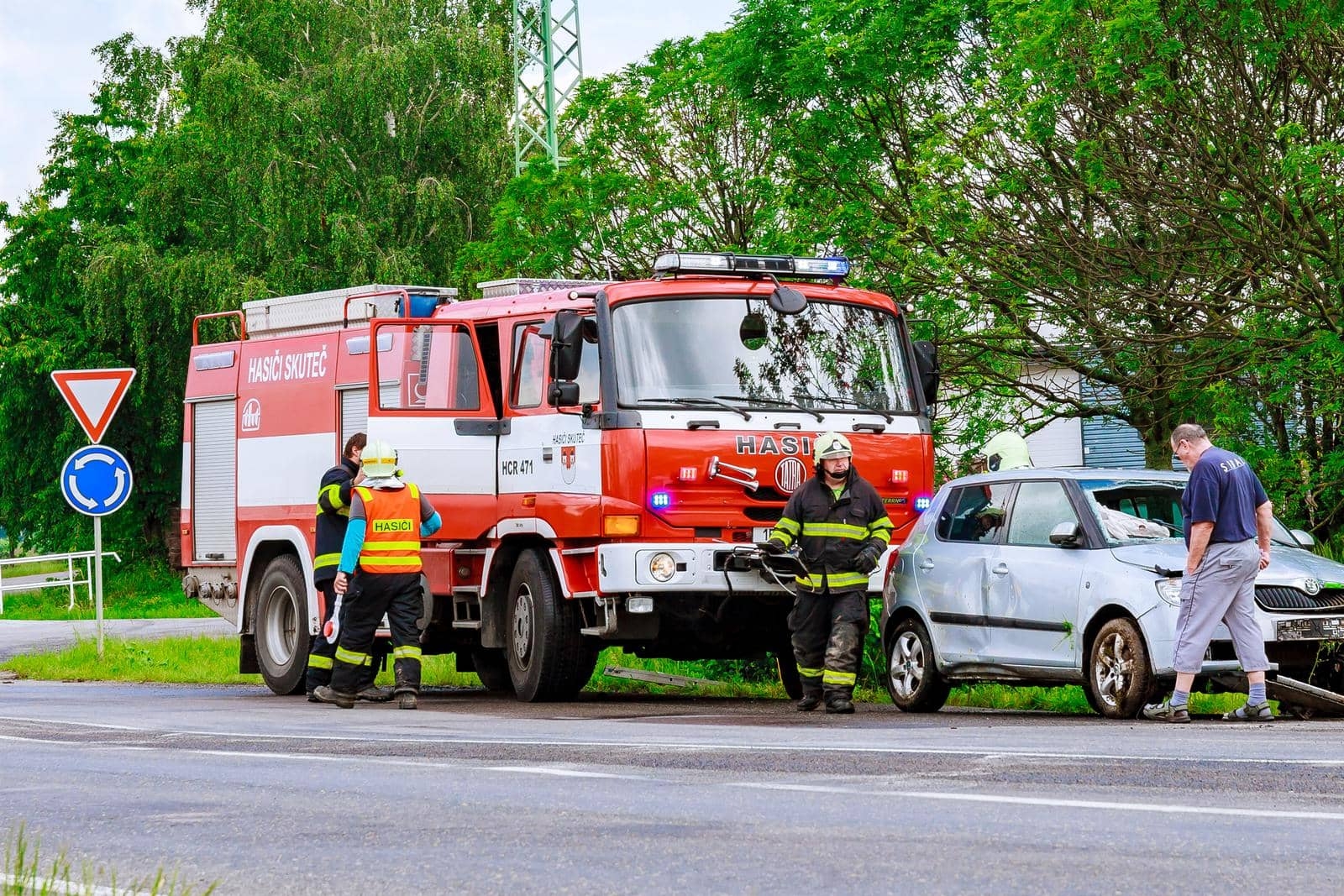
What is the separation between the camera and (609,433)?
14383 mm

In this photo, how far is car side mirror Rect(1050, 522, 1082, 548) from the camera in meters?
13.0

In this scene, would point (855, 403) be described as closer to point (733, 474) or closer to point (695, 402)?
point (733, 474)

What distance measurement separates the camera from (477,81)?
145 ft

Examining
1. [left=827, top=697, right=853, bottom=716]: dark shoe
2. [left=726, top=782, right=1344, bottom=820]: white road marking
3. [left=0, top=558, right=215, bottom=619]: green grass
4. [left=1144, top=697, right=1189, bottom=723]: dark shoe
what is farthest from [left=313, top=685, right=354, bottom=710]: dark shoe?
[left=0, top=558, right=215, bottom=619]: green grass

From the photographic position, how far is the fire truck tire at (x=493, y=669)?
17.5 metres

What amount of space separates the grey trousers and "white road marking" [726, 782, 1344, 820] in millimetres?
4364

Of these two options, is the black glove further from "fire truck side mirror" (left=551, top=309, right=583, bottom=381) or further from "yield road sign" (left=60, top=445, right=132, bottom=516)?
"yield road sign" (left=60, top=445, right=132, bottom=516)

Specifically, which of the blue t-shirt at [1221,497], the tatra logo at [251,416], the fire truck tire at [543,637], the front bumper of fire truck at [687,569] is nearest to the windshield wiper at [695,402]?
the front bumper of fire truck at [687,569]

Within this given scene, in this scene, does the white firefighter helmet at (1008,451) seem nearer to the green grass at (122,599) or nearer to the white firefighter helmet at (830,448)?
the white firefighter helmet at (830,448)

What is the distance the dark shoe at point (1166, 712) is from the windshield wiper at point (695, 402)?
3.53m

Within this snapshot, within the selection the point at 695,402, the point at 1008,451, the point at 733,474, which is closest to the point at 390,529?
the point at 695,402

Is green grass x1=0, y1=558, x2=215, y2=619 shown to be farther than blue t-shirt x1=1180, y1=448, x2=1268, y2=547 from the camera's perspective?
Yes

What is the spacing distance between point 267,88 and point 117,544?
39.8ft

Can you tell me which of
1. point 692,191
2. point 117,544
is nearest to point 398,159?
point 117,544
